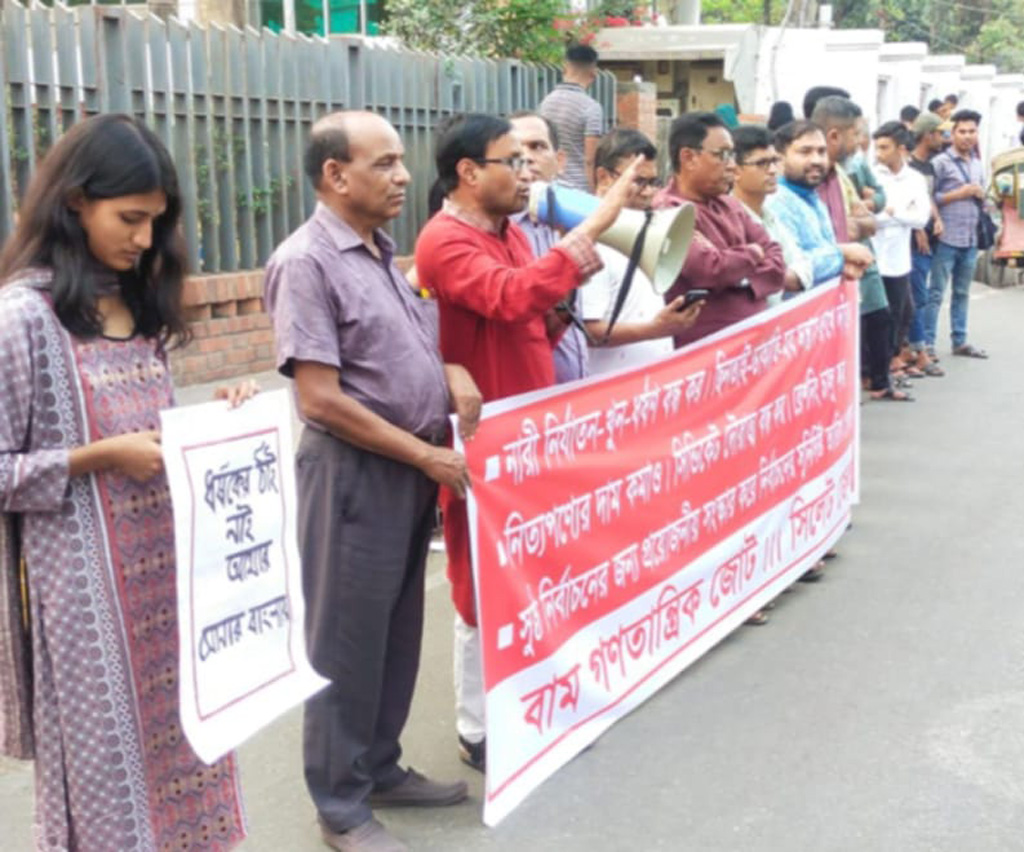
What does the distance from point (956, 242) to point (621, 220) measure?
8.27 meters

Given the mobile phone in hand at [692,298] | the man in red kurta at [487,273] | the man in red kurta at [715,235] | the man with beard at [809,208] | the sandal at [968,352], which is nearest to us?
the man in red kurta at [487,273]

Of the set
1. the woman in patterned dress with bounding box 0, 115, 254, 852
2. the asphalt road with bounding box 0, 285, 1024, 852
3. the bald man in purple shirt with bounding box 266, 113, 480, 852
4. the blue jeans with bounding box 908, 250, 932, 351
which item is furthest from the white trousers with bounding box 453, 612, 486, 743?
the blue jeans with bounding box 908, 250, 932, 351

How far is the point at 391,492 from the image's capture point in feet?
11.6

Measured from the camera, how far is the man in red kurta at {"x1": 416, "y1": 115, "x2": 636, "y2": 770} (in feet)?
12.0

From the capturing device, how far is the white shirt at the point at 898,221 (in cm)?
1008

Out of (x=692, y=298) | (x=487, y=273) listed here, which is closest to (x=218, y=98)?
(x=692, y=298)

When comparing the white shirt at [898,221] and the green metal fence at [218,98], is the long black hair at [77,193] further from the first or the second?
the white shirt at [898,221]

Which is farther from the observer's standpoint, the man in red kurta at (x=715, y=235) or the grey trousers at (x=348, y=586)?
the man in red kurta at (x=715, y=235)

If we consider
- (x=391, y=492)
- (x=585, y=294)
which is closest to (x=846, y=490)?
(x=585, y=294)

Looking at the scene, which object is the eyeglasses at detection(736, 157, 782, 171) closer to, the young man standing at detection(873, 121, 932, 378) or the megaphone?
the megaphone

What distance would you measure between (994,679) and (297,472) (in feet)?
8.37

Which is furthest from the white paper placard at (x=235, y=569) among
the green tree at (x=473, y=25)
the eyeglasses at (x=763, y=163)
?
the green tree at (x=473, y=25)

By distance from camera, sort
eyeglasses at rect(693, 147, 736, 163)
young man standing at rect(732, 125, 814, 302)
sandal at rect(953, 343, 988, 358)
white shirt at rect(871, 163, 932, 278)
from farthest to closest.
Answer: sandal at rect(953, 343, 988, 358) < white shirt at rect(871, 163, 932, 278) < young man standing at rect(732, 125, 814, 302) < eyeglasses at rect(693, 147, 736, 163)

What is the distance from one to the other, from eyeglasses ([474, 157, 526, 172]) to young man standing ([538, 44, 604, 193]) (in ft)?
19.7
